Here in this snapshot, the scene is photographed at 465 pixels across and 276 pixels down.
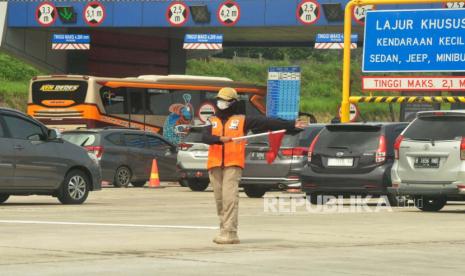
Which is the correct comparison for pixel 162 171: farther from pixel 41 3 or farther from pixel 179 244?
pixel 179 244

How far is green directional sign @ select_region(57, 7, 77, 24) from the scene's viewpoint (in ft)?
148

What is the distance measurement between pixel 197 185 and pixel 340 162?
8896mm

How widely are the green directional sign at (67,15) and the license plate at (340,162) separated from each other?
25.0 metres

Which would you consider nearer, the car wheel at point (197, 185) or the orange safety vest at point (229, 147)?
the orange safety vest at point (229, 147)

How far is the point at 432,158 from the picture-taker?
19.5 meters

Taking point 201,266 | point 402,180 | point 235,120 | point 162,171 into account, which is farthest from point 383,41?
point 201,266

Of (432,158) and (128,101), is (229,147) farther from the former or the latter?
(128,101)

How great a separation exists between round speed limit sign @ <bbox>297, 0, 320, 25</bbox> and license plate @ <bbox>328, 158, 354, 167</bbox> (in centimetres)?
2028

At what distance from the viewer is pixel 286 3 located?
42.3 metres

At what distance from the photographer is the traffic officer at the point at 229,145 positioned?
13.2 metres

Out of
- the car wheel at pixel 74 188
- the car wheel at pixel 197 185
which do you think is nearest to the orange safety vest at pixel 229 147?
the car wheel at pixel 74 188

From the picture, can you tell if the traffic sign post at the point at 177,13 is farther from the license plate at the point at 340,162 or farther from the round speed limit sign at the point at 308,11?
the license plate at the point at 340,162

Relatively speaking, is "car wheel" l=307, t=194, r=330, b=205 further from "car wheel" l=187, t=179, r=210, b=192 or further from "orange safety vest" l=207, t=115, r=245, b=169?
"orange safety vest" l=207, t=115, r=245, b=169

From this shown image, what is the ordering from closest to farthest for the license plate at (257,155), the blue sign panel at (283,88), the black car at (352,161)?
the black car at (352,161)
the license plate at (257,155)
the blue sign panel at (283,88)
